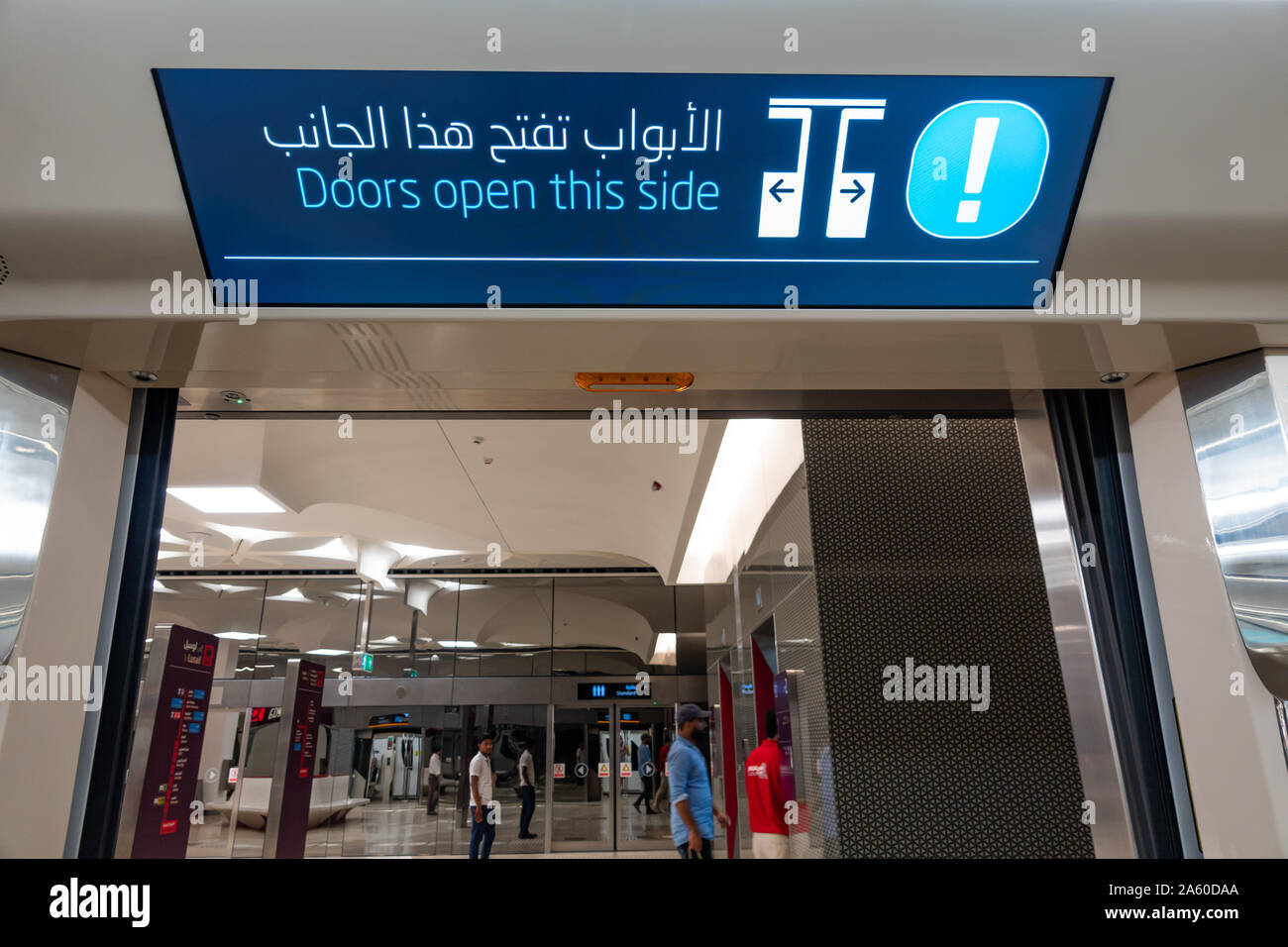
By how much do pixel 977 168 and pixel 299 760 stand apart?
742 cm

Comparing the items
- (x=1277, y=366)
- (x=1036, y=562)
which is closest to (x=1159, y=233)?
(x=1277, y=366)

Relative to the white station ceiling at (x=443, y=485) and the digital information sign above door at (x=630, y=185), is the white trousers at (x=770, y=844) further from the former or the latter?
the digital information sign above door at (x=630, y=185)

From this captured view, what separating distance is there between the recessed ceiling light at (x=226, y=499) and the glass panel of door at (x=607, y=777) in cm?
548

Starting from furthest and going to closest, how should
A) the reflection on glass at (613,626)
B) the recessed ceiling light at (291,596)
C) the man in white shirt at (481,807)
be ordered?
the recessed ceiling light at (291,596)
the reflection on glass at (613,626)
the man in white shirt at (481,807)

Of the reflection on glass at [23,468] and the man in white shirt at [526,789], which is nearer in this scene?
the reflection on glass at [23,468]

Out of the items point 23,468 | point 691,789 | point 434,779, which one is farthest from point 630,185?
point 434,779

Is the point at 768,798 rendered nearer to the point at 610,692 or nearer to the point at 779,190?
the point at 779,190

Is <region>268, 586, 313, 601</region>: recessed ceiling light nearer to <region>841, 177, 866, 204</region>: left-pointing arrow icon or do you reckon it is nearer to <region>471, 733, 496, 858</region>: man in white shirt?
<region>471, 733, 496, 858</region>: man in white shirt

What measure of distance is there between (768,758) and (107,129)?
4678 mm

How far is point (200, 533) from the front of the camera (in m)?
11.2

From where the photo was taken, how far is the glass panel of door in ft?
37.8

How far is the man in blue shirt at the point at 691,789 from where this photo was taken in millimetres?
5363

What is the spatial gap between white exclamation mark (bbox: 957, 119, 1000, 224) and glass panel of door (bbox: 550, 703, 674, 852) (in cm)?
1079

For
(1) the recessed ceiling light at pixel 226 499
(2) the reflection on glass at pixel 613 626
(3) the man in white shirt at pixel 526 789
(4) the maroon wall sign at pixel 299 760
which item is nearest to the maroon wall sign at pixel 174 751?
(4) the maroon wall sign at pixel 299 760
